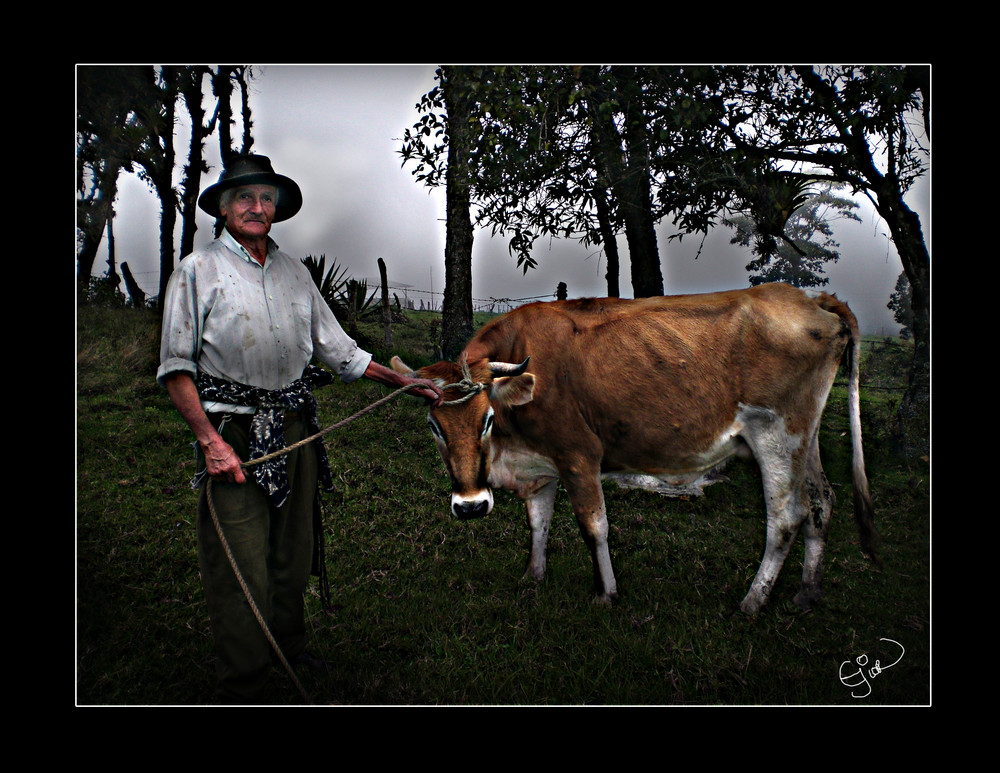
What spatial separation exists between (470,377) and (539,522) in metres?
1.49

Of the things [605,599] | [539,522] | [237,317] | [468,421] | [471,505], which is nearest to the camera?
[237,317]

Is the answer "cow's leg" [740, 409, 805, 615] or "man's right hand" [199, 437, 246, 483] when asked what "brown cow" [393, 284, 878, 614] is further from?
"man's right hand" [199, 437, 246, 483]

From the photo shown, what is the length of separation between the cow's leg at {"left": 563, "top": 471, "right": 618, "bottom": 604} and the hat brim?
2.42m

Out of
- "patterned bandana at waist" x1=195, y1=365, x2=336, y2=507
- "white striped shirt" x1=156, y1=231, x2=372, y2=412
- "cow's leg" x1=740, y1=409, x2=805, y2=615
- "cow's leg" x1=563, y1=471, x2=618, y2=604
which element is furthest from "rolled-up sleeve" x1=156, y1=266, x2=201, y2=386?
"cow's leg" x1=740, y1=409, x2=805, y2=615

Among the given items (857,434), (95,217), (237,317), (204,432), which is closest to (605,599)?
(857,434)

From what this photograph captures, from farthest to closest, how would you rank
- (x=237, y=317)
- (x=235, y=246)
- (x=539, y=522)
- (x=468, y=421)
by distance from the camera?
(x=539, y=522)
(x=468, y=421)
(x=235, y=246)
(x=237, y=317)

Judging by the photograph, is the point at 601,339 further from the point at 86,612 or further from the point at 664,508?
the point at 86,612

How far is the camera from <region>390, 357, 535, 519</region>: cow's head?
3289 millimetres

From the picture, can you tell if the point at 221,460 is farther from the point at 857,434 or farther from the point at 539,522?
the point at 857,434

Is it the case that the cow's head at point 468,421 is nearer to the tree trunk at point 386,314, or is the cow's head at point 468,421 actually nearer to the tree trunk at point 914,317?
the tree trunk at point 914,317

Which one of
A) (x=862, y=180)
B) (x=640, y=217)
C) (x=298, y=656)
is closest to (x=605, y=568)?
(x=298, y=656)

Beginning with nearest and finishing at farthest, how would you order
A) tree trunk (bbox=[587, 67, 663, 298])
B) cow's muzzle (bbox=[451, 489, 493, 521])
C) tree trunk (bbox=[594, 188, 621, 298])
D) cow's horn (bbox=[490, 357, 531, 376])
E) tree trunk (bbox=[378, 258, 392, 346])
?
1. cow's muzzle (bbox=[451, 489, 493, 521])
2. cow's horn (bbox=[490, 357, 531, 376])
3. tree trunk (bbox=[587, 67, 663, 298])
4. tree trunk (bbox=[594, 188, 621, 298])
5. tree trunk (bbox=[378, 258, 392, 346])

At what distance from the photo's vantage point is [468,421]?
336 cm
